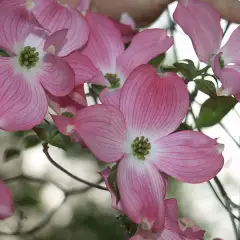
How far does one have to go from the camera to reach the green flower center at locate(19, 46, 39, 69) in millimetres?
400

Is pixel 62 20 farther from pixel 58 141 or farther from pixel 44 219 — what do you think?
pixel 44 219

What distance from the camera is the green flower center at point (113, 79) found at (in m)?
0.44

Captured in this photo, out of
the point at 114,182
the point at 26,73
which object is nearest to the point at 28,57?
the point at 26,73

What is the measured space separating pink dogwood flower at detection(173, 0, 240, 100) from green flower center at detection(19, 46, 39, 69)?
12cm

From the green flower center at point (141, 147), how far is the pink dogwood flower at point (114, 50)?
44 millimetres

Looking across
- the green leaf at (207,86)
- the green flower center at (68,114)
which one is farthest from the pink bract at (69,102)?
the green leaf at (207,86)

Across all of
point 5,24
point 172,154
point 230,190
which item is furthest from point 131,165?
A: point 230,190

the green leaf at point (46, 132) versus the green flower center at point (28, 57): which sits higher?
the green flower center at point (28, 57)

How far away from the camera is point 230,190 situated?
2.20 ft

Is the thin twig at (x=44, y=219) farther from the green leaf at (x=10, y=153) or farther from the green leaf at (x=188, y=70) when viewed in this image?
the green leaf at (x=188, y=70)

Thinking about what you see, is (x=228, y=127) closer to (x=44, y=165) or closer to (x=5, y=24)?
(x=44, y=165)

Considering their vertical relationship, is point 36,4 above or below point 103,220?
above

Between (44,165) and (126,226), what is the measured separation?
0.21m

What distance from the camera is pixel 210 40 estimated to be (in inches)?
Result: 18.1
